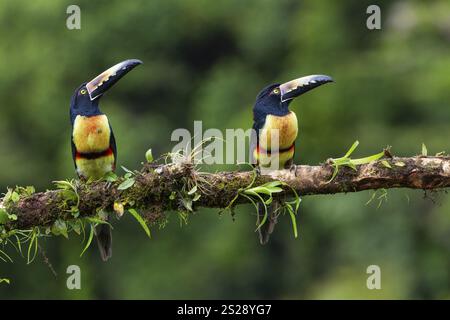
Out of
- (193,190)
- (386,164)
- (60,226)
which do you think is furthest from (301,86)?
(60,226)

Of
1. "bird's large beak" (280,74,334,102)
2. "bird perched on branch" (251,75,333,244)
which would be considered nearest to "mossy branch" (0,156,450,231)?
"bird perched on branch" (251,75,333,244)

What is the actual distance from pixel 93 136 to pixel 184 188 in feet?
4.65

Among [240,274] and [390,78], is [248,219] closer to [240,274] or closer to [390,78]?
[240,274]

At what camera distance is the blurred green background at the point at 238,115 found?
2119 centimetres

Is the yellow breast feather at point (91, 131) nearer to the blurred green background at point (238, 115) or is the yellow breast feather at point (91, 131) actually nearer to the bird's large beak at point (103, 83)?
the bird's large beak at point (103, 83)

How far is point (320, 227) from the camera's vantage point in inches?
920

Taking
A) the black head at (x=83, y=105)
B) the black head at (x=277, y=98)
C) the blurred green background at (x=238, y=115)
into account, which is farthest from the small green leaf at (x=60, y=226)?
the blurred green background at (x=238, y=115)

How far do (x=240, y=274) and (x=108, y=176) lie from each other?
15186 mm

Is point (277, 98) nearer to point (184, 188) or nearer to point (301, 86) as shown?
point (301, 86)

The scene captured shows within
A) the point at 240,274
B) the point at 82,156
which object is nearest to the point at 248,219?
the point at 240,274

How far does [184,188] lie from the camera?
8.88m

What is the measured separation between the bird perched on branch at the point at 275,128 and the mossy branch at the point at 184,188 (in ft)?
2.69

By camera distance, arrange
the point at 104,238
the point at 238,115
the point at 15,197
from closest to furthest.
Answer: the point at 15,197 → the point at 104,238 → the point at 238,115

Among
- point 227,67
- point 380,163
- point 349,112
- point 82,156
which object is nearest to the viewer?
point 380,163
